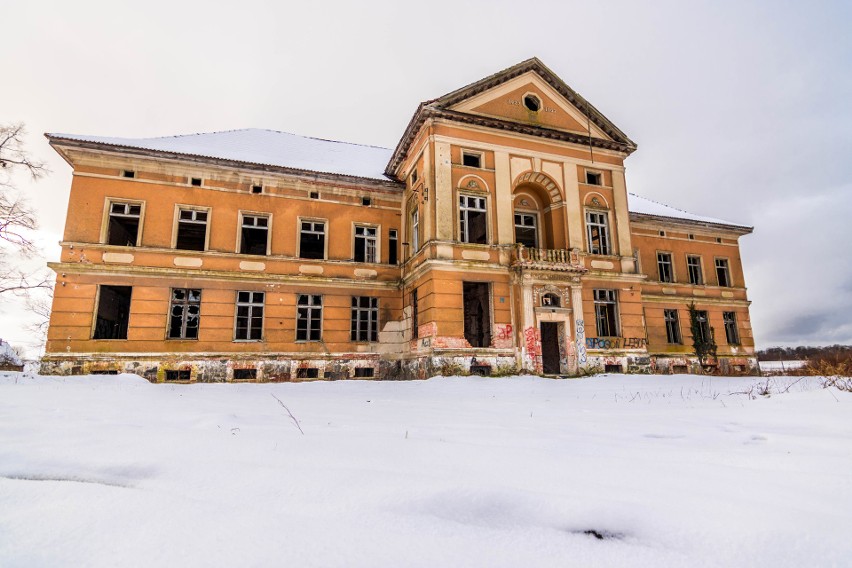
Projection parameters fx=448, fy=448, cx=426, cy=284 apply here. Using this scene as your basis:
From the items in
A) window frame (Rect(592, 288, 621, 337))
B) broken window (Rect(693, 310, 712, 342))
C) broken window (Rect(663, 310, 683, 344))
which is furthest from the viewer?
broken window (Rect(693, 310, 712, 342))

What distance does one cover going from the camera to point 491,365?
16.1 m

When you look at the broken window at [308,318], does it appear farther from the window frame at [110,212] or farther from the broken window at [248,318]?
the window frame at [110,212]

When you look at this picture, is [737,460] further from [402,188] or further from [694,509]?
[402,188]

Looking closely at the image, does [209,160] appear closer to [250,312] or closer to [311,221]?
[311,221]

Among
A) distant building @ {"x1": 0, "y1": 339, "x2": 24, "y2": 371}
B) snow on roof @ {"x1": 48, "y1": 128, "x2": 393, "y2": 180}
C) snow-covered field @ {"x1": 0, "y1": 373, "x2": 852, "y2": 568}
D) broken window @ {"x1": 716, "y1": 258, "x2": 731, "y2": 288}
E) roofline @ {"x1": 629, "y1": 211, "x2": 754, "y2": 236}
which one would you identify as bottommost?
snow-covered field @ {"x1": 0, "y1": 373, "x2": 852, "y2": 568}

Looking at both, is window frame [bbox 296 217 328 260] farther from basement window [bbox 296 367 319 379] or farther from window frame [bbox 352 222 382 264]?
basement window [bbox 296 367 319 379]

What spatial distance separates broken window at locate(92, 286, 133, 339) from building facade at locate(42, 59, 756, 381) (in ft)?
0.30

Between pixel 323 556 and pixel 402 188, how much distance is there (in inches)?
787

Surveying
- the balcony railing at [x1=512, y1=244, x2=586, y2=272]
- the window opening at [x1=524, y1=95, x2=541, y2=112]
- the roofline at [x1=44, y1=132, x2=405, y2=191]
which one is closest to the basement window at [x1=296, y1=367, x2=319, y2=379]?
the roofline at [x1=44, y1=132, x2=405, y2=191]

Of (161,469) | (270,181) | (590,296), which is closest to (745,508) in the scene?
(161,469)

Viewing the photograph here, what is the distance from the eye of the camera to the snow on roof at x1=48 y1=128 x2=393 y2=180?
18266mm

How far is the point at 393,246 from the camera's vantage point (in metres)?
20.8

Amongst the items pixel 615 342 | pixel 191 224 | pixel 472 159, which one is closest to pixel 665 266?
pixel 615 342

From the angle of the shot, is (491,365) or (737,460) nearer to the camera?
(737,460)
